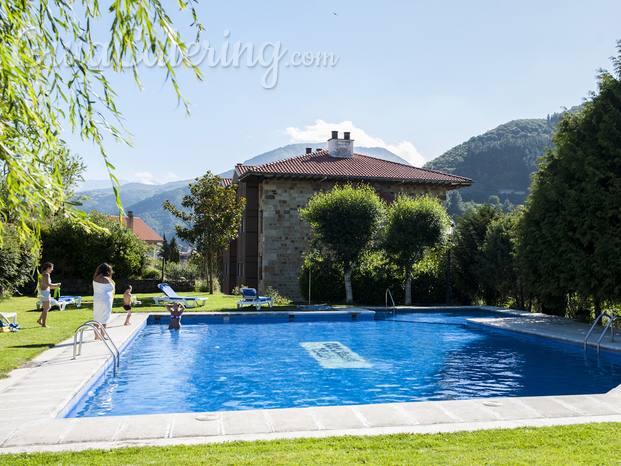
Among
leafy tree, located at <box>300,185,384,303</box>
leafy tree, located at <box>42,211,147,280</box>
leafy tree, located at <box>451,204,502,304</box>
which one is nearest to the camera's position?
leafy tree, located at <box>300,185,384,303</box>

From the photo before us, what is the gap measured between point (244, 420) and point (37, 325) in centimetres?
946

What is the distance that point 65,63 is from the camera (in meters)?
4.47

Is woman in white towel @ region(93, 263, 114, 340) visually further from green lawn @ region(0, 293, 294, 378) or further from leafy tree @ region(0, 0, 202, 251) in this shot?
leafy tree @ region(0, 0, 202, 251)

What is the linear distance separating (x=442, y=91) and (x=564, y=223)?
6639 mm

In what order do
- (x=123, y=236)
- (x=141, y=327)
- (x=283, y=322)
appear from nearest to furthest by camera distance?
1. (x=141, y=327)
2. (x=283, y=322)
3. (x=123, y=236)

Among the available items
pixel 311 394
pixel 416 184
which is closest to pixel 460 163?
pixel 416 184

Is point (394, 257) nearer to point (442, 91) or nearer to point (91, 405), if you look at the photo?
point (442, 91)

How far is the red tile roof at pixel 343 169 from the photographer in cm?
2552

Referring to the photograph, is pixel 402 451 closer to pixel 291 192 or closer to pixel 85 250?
pixel 85 250

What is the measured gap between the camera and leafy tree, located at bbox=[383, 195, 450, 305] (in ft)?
65.7

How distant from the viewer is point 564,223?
13867 millimetres

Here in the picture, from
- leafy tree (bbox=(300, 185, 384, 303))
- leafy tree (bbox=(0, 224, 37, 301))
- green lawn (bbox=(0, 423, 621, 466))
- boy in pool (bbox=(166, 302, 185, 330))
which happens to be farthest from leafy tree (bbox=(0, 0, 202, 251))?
leafy tree (bbox=(300, 185, 384, 303))

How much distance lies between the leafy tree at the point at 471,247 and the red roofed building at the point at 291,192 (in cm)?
610

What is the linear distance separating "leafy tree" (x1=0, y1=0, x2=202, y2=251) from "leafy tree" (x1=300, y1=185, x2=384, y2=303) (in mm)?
15726
